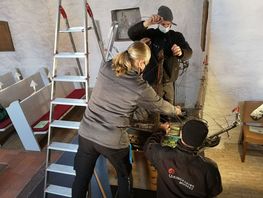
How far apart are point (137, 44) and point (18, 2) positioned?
316cm

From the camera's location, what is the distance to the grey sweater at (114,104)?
1592 millimetres

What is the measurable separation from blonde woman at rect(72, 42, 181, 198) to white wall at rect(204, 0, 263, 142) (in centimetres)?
102

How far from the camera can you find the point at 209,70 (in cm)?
262

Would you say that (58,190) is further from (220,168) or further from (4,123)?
(220,168)

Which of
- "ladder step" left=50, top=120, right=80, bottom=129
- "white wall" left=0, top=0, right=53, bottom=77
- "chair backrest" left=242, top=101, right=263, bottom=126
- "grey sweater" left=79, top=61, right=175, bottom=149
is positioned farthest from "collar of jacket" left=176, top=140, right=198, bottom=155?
"white wall" left=0, top=0, right=53, bottom=77

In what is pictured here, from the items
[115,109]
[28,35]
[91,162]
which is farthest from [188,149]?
[28,35]

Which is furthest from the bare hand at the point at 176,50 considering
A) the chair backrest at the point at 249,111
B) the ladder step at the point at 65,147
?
the ladder step at the point at 65,147

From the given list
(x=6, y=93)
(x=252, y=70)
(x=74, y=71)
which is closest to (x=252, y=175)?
(x=252, y=70)

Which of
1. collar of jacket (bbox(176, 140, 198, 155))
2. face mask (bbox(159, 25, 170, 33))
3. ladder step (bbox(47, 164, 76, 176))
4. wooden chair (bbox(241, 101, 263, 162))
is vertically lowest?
ladder step (bbox(47, 164, 76, 176))

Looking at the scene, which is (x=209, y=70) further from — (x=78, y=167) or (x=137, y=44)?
(x=78, y=167)

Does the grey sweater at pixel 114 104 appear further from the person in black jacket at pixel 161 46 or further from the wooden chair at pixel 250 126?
the wooden chair at pixel 250 126

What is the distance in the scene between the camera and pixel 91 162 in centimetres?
183

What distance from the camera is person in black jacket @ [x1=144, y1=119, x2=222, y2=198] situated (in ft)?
4.60

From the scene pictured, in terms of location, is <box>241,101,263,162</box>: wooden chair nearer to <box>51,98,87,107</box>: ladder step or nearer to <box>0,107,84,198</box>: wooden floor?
<box>51,98,87,107</box>: ladder step
